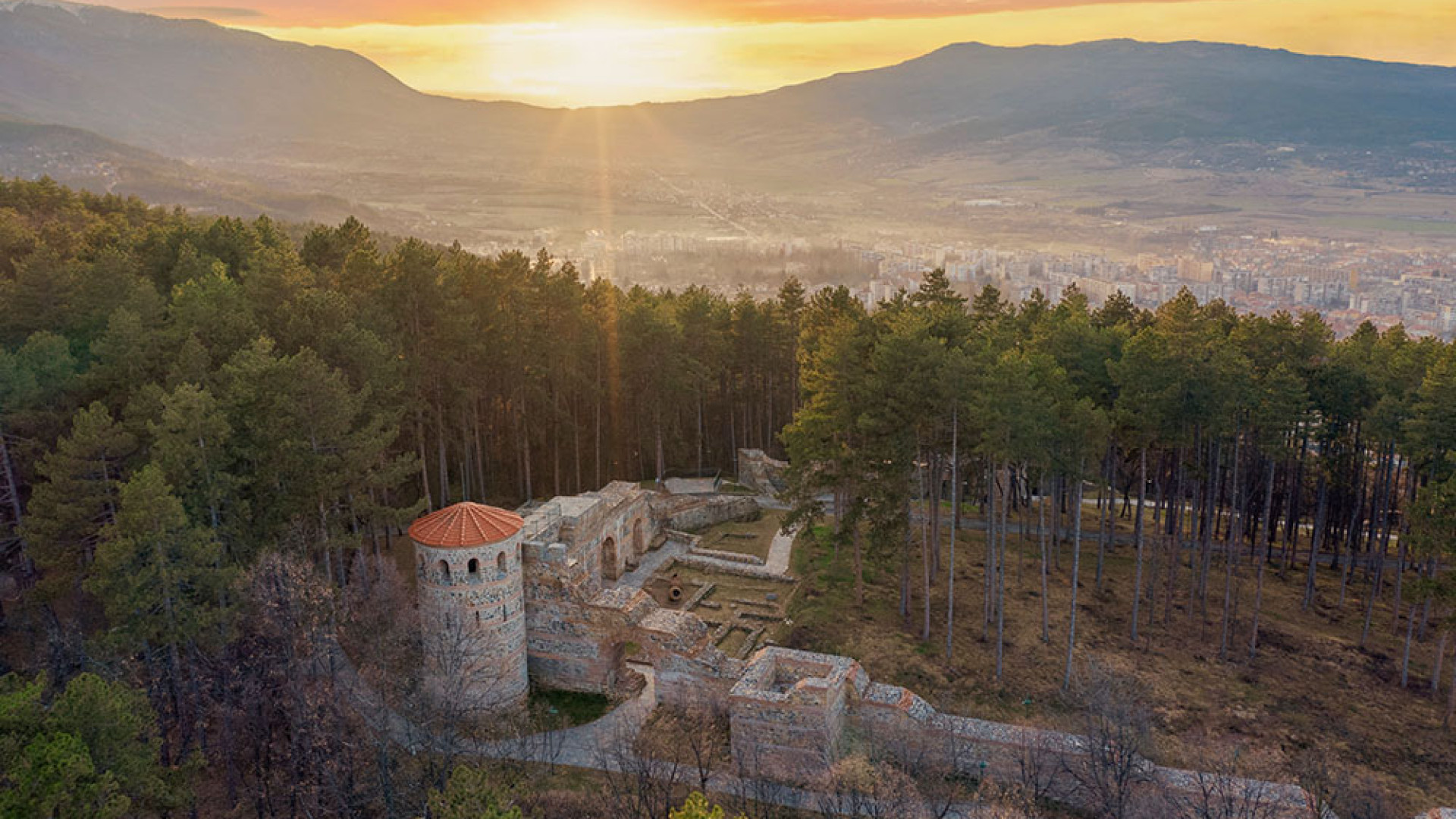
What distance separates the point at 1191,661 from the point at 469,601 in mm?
22736

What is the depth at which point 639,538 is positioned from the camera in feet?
122

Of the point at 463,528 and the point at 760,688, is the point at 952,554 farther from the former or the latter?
the point at 463,528

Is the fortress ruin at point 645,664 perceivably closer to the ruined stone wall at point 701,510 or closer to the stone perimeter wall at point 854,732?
the stone perimeter wall at point 854,732

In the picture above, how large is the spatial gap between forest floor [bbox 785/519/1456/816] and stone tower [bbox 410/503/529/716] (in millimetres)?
9916

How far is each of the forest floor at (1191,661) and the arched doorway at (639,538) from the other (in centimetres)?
645

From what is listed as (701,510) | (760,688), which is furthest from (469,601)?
(701,510)

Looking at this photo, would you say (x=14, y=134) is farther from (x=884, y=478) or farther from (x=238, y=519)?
(x=884, y=478)

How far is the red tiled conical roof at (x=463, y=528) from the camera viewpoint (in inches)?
956

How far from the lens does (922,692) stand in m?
26.8

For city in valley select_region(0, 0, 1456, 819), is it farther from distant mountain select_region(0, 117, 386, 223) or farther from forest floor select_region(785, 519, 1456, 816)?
distant mountain select_region(0, 117, 386, 223)

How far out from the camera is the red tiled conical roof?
24.3m

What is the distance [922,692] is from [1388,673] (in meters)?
15.0

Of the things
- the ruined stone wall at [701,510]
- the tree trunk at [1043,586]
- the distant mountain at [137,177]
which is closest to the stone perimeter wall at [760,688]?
the tree trunk at [1043,586]

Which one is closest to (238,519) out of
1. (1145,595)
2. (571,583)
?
(571,583)
